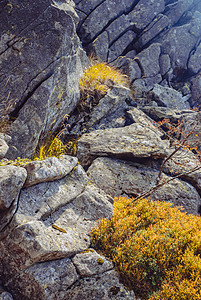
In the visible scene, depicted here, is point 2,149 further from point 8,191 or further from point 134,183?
point 134,183

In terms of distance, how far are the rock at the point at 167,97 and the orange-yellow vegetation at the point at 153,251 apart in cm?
1039

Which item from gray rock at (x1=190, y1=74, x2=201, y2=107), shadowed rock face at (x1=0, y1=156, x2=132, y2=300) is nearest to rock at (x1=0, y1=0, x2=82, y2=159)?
shadowed rock face at (x1=0, y1=156, x2=132, y2=300)

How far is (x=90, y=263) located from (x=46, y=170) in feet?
8.16

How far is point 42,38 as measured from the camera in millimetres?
7078

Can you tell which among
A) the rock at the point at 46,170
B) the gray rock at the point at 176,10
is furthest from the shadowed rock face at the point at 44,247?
the gray rock at the point at 176,10

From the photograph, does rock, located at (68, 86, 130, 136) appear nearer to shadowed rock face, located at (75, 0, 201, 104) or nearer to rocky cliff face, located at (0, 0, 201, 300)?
rocky cliff face, located at (0, 0, 201, 300)

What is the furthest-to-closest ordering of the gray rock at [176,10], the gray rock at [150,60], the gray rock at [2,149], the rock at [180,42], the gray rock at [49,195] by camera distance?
the gray rock at [176,10], the rock at [180,42], the gray rock at [150,60], the gray rock at [2,149], the gray rock at [49,195]

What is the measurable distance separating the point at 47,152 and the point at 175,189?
17.9 feet

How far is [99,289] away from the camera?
4152mm

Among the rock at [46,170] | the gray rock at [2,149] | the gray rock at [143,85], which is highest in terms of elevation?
the gray rock at [2,149]

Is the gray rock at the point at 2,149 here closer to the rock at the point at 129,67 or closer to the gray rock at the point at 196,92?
the rock at the point at 129,67

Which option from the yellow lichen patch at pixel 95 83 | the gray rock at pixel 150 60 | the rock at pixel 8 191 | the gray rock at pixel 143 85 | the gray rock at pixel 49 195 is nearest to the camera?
the rock at pixel 8 191

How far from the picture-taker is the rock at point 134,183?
7.59m

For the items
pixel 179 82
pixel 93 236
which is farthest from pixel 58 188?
pixel 179 82
